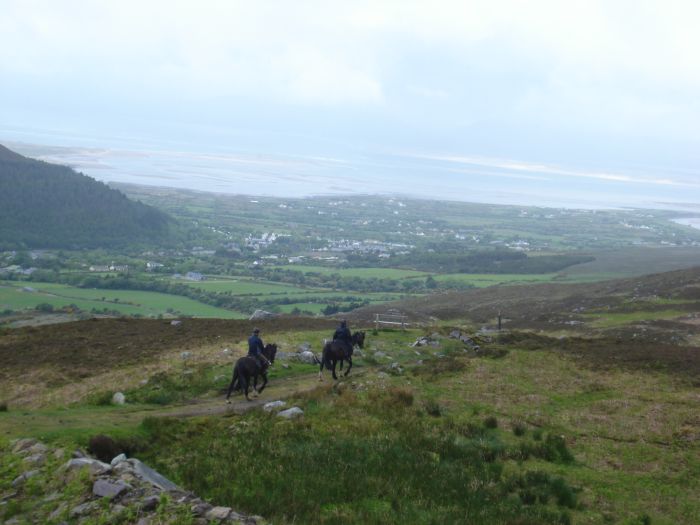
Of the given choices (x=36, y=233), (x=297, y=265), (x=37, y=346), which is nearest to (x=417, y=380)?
(x=37, y=346)

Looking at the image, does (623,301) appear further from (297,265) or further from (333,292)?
(297,265)

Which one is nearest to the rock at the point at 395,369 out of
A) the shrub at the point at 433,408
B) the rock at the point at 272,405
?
the shrub at the point at 433,408

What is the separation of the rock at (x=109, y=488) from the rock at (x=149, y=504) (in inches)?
25.0

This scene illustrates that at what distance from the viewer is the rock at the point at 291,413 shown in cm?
1731

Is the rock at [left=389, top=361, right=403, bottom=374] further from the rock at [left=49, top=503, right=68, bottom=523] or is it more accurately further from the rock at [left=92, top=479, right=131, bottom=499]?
the rock at [left=49, top=503, right=68, bottom=523]

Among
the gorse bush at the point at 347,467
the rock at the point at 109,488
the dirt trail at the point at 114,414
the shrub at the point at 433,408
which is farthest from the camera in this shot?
the shrub at the point at 433,408

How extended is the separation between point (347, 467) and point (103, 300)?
5851 cm

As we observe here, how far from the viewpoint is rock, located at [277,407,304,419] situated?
56.8 feet

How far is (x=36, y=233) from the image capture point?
108 m

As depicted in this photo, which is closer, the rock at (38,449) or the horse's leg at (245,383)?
the rock at (38,449)

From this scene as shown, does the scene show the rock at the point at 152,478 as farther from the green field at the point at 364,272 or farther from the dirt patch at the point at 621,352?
the green field at the point at 364,272

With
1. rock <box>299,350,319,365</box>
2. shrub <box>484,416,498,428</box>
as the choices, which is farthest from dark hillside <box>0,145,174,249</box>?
shrub <box>484,416,498,428</box>

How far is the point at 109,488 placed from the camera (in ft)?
35.7

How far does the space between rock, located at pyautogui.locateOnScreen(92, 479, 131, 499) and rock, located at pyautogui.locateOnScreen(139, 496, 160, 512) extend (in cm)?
64
